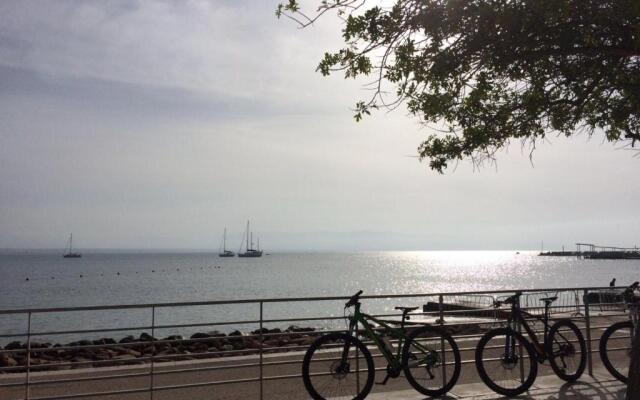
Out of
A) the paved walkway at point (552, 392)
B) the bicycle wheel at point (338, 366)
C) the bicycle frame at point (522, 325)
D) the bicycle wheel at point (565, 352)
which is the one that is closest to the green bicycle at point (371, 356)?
the bicycle wheel at point (338, 366)

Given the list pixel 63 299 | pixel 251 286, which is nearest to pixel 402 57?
pixel 63 299

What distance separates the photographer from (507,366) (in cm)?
737

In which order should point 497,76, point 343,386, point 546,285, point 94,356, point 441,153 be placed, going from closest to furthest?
point 343,386, point 497,76, point 441,153, point 94,356, point 546,285

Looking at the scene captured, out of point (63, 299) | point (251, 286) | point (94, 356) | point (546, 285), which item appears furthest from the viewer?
point (546, 285)

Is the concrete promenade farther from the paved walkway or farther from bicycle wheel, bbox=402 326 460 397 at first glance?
bicycle wheel, bbox=402 326 460 397

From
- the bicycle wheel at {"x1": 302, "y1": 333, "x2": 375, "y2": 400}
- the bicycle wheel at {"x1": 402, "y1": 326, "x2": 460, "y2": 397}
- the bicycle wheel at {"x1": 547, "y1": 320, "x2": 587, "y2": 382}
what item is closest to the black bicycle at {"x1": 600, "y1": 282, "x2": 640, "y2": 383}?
the bicycle wheel at {"x1": 547, "y1": 320, "x2": 587, "y2": 382}

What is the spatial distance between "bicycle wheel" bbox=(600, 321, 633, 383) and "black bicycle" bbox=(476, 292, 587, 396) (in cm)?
33

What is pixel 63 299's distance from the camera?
7269 cm

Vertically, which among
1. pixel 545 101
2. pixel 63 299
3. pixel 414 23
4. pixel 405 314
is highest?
pixel 414 23

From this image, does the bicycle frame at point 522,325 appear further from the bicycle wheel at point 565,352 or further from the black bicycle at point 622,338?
the black bicycle at point 622,338

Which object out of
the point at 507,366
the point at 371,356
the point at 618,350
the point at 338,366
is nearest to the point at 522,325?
the point at 507,366

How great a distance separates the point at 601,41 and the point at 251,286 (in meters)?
86.3

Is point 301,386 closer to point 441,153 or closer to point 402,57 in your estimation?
point 441,153

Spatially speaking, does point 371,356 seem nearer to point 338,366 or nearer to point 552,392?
point 338,366
